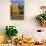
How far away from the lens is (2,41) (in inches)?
104

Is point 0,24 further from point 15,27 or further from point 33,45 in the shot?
point 33,45

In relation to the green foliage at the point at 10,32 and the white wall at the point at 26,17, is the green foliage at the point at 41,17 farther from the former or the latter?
the green foliage at the point at 10,32

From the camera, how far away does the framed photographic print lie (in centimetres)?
279

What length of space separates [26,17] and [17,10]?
7.6 inches

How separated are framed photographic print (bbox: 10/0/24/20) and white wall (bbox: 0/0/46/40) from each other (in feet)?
0.18

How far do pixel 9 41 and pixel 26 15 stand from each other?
0.53m

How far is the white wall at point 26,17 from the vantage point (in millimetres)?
2799

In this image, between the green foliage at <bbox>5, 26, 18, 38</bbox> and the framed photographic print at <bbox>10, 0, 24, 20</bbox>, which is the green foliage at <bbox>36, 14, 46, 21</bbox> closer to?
the framed photographic print at <bbox>10, 0, 24, 20</bbox>

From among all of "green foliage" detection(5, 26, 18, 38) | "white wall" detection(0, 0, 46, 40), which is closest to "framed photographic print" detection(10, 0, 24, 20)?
"white wall" detection(0, 0, 46, 40)

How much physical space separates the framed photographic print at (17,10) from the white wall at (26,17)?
5 centimetres

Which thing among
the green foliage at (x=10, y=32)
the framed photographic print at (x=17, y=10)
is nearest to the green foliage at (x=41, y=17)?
the framed photographic print at (x=17, y=10)

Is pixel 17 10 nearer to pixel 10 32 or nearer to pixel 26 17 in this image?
pixel 26 17

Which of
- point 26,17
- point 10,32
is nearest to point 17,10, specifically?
point 26,17

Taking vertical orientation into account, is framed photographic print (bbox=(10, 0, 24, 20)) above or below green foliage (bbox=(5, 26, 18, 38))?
above
